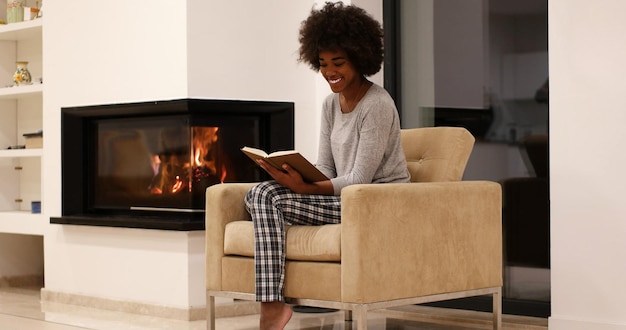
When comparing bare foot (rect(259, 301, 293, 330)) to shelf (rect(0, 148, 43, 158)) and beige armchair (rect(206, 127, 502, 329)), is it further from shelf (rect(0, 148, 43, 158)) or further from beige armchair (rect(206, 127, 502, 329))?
shelf (rect(0, 148, 43, 158))

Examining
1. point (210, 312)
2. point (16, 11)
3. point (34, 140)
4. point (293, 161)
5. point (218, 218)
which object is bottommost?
point (210, 312)

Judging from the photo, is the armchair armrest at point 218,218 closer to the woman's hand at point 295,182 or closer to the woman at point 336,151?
the woman at point 336,151

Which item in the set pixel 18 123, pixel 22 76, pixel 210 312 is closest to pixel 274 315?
pixel 210 312

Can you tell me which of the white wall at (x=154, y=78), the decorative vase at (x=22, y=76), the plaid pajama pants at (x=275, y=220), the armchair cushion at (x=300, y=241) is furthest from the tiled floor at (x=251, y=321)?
the decorative vase at (x=22, y=76)

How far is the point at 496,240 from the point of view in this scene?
4.07 metres

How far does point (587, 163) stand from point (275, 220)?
1.34 m

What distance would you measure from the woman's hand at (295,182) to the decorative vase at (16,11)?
3.19m

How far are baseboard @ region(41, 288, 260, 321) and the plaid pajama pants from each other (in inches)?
48.0

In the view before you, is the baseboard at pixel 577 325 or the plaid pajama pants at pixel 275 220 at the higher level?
the plaid pajama pants at pixel 275 220

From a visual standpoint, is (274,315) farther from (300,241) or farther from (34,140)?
(34,140)

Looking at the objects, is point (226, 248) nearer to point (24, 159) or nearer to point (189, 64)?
point (189, 64)

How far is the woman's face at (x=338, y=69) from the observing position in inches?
154

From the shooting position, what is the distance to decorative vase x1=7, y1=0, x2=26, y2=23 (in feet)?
20.9

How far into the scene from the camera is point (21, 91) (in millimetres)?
6105
